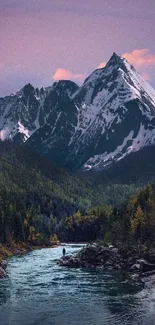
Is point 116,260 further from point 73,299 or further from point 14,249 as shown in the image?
point 14,249

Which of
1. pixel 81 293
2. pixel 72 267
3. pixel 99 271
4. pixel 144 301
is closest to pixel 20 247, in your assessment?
pixel 72 267

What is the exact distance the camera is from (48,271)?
113250 mm

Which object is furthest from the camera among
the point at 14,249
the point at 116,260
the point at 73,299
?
the point at 14,249

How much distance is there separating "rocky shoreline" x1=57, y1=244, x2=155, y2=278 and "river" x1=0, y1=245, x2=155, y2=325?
237 inches

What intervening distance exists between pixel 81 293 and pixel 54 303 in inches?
360

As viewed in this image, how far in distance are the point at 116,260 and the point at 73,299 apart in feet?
129

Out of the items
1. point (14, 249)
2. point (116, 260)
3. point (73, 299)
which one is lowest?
point (73, 299)

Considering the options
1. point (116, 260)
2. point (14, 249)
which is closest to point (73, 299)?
point (116, 260)

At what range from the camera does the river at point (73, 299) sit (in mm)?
63594

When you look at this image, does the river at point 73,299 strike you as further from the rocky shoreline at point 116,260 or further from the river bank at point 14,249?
the river bank at point 14,249

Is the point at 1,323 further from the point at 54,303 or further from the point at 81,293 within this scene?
the point at 81,293

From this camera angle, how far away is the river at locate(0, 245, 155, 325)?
63.6 m

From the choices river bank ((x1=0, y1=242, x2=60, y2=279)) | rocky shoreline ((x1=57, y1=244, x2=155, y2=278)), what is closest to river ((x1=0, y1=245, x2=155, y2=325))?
rocky shoreline ((x1=57, y1=244, x2=155, y2=278))

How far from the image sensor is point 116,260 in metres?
116
